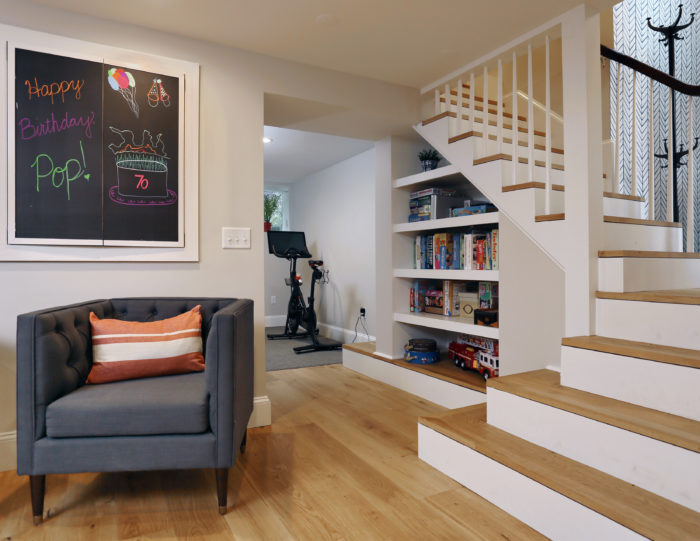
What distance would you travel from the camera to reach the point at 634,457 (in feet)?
4.77

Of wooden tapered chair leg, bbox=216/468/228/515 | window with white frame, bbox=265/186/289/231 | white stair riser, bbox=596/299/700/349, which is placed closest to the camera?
wooden tapered chair leg, bbox=216/468/228/515

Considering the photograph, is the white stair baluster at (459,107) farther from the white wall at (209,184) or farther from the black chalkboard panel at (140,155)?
the black chalkboard panel at (140,155)

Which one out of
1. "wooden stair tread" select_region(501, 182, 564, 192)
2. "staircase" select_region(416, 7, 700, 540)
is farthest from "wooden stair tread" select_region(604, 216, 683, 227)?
"wooden stair tread" select_region(501, 182, 564, 192)

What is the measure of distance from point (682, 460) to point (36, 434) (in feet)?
7.00

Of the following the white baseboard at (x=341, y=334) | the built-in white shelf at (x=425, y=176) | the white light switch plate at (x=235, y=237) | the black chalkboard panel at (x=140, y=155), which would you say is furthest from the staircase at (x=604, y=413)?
the white baseboard at (x=341, y=334)

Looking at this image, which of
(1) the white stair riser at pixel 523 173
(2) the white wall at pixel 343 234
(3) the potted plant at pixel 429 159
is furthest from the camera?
(2) the white wall at pixel 343 234

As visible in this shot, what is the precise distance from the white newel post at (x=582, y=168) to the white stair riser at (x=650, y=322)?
0.07m

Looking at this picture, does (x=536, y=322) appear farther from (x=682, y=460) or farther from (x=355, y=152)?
(x=355, y=152)

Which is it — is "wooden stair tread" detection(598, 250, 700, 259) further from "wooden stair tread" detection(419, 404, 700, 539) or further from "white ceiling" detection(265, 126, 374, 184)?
"white ceiling" detection(265, 126, 374, 184)

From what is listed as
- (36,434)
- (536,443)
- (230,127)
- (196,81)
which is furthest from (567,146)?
(36,434)

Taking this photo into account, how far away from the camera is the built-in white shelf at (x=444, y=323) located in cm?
270

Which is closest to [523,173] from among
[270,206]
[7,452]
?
[7,452]

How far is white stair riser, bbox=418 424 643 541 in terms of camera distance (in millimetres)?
1347

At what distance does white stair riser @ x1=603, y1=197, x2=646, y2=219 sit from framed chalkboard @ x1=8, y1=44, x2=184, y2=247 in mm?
2405
